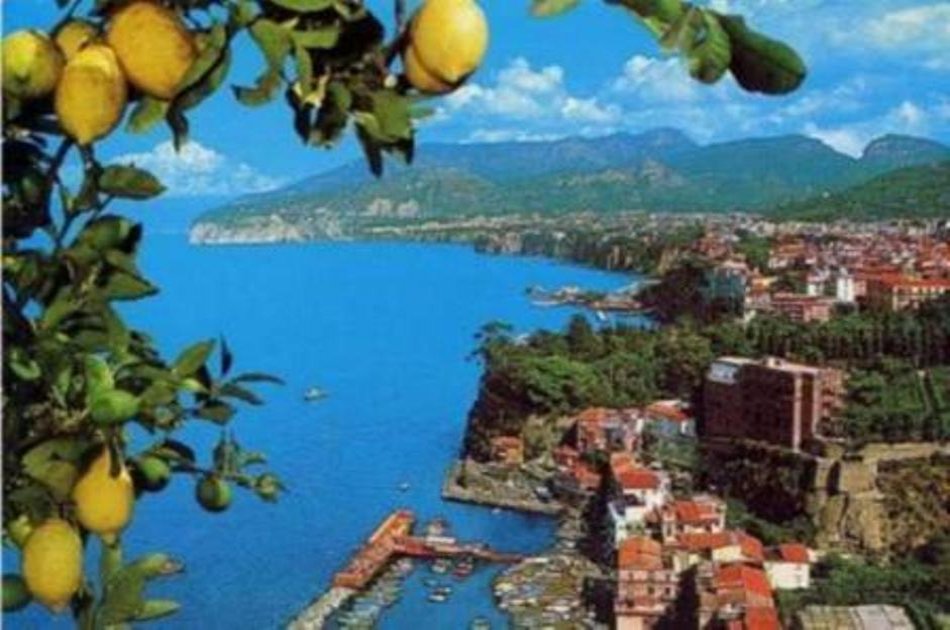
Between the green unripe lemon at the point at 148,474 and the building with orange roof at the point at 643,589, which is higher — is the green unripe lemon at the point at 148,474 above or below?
above

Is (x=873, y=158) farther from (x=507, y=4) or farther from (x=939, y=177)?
(x=507, y=4)

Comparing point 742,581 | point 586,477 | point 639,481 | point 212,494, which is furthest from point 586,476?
point 212,494

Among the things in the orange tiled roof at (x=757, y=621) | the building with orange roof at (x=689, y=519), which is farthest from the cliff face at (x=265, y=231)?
the orange tiled roof at (x=757, y=621)

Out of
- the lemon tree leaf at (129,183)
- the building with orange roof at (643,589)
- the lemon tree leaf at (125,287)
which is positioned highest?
the lemon tree leaf at (129,183)

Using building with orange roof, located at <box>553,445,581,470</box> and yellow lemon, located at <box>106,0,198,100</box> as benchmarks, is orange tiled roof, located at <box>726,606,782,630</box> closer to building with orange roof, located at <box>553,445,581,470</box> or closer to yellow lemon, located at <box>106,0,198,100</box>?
building with orange roof, located at <box>553,445,581,470</box>

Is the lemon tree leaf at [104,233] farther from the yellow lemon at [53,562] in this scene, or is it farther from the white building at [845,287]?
the white building at [845,287]

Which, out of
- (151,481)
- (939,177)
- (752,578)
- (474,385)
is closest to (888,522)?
(752,578)

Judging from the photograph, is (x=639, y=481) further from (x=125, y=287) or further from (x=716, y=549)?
(x=125, y=287)
